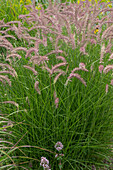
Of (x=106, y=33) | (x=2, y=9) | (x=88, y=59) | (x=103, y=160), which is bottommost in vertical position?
(x=103, y=160)

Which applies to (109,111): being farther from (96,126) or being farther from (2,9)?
(2,9)

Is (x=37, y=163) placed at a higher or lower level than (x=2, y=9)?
lower

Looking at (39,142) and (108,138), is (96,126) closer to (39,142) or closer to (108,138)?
(108,138)

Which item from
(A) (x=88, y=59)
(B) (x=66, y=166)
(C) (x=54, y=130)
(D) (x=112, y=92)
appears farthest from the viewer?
(A) (x=88, y=59)

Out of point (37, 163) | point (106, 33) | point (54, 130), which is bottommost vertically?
point (37, 163)

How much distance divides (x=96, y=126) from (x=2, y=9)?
13.8ft

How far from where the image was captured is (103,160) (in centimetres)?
239

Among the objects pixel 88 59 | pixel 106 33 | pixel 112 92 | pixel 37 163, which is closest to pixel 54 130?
pixel 37 163

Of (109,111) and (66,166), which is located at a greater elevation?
(109,111)

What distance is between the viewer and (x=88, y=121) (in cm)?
231

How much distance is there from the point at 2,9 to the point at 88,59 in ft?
11.7

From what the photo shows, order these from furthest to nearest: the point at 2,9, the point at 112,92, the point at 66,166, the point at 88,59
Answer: the point at 2,9 → the point at 88,59 → the point at 112,92 → the point at 66,166

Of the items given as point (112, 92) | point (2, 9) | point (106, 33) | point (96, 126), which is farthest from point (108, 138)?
point (2, 9)

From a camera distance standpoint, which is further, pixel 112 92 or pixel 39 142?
pixel 112 92
